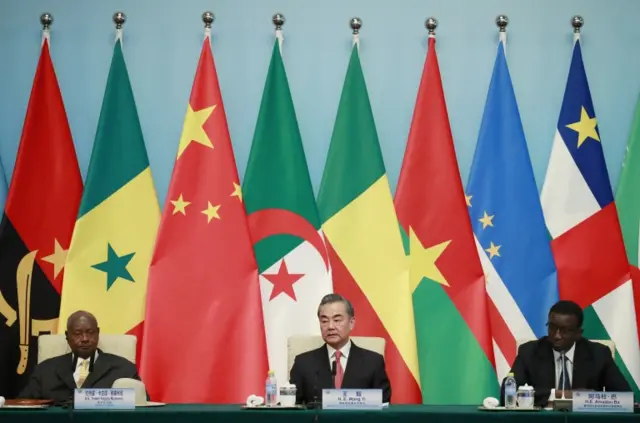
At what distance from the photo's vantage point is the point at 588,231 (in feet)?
21.7

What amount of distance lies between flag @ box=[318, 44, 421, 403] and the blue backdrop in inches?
15.7

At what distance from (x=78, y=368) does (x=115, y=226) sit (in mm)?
1153

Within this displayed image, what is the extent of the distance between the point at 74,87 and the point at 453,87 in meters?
2.57

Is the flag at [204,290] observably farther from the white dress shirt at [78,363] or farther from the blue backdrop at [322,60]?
the white dress shirt at [78,363]

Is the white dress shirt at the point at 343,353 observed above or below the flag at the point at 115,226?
below

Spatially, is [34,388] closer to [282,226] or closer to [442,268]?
[282,226]

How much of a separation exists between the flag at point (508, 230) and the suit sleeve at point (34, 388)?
9.10 feet

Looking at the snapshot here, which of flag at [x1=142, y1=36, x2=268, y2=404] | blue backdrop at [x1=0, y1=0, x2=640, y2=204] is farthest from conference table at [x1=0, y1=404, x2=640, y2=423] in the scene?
blue backdrop at [x1=0, y1=0, x2=640, y2=204]

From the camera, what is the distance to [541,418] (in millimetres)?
4281

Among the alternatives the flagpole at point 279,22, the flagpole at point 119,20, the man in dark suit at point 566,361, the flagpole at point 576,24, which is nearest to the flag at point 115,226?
the flagpole at point 119,20

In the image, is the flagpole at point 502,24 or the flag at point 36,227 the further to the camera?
the flagpole at point 502,24

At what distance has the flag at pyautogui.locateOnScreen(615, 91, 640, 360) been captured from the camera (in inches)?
263

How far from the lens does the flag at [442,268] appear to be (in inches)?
253

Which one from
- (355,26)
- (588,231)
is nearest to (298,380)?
(588,231)
